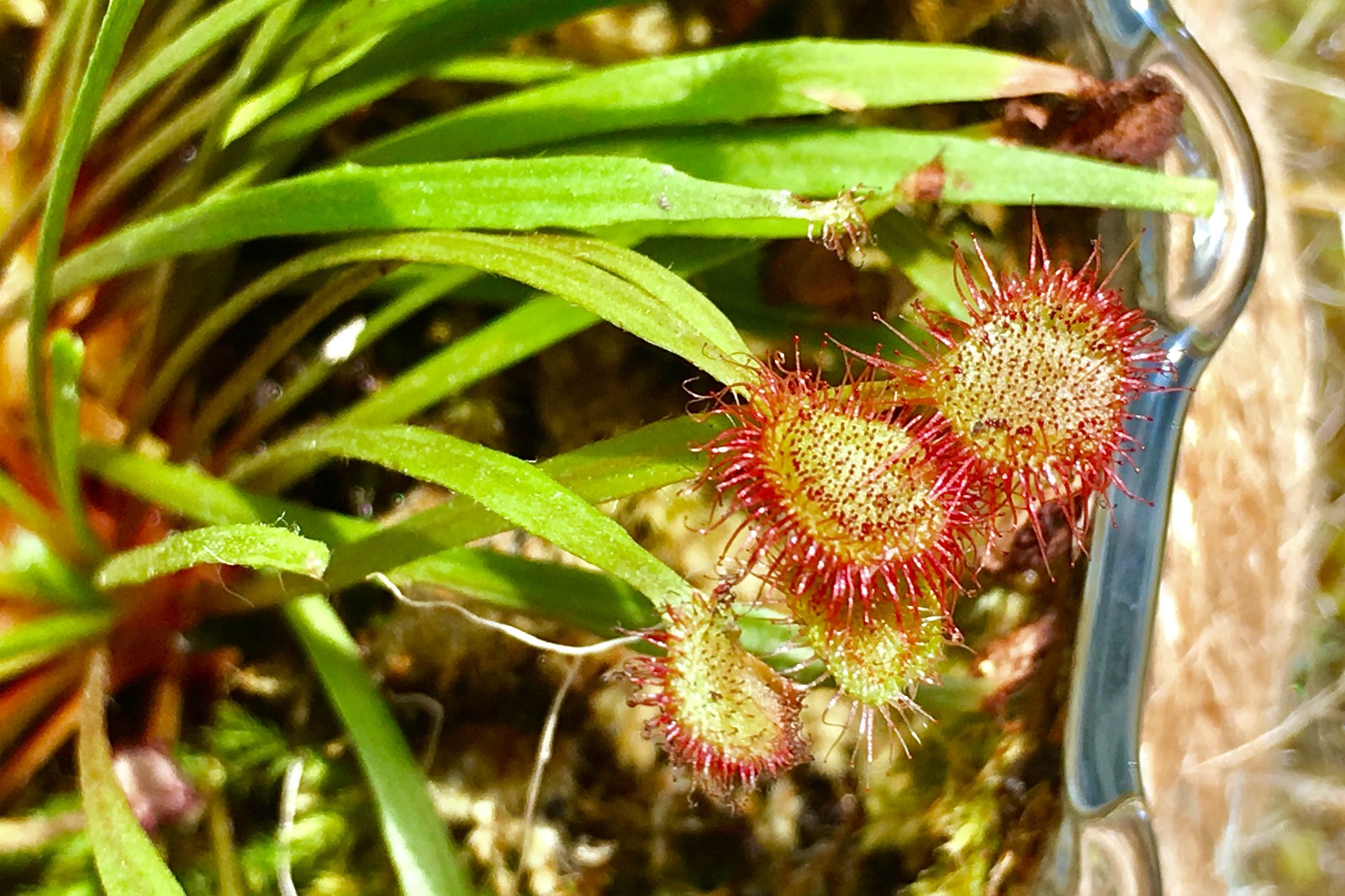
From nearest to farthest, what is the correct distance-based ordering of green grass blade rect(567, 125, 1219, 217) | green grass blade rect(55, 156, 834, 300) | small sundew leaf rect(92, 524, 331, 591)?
small sundew leaf rect(92, 524, 331, 591)
green grass blade rect(55, 156, 834, 300)
green grass blade rect(567, 125, 1219, 217)

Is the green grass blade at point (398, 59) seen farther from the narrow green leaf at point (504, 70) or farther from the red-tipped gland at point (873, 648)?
the red-tipped gland at point (873, 648)

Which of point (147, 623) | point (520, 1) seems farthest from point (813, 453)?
point (147, 623)

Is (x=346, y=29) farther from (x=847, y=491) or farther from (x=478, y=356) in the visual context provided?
(x=847, y=491)

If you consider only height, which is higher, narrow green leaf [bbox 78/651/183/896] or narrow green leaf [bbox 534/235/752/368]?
narrow green leaf [bbox 534/235/752/368]

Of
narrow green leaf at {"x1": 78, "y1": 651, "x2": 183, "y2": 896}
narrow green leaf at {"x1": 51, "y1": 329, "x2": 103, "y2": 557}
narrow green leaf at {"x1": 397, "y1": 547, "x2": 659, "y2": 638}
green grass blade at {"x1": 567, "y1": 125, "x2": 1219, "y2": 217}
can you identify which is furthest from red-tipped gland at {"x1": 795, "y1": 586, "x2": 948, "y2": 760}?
narrow green leaf at {"x1": 51, "y1": 329, "x2": 103, "y2": 557}

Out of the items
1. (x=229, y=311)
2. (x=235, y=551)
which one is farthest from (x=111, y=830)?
(x=229, y=311)

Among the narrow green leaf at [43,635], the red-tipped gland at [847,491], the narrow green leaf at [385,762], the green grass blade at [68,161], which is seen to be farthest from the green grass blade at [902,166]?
the narrow green leaf at [43,635]

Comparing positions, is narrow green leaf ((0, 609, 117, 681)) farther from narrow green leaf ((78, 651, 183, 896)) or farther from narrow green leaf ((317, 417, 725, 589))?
narrow green leaf ((317, 417, 725, 589))
